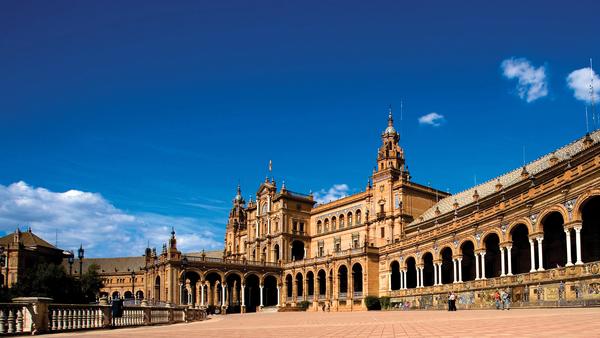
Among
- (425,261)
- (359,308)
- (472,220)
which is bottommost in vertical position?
(359,308)

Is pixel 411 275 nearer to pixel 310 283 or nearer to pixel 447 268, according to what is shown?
pixel 447 268

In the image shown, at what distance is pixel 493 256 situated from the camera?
5256cm

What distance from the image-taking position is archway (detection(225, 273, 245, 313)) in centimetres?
8019

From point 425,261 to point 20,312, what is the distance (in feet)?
163

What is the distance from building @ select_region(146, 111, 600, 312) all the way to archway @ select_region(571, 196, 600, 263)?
2.8 inches

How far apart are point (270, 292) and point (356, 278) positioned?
2248 cm

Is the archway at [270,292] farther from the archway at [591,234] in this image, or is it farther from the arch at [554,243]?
the archway at [591,234]

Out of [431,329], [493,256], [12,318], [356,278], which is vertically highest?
[493,256]

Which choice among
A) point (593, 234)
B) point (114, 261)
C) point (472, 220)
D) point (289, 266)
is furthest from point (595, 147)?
point (114, 261)

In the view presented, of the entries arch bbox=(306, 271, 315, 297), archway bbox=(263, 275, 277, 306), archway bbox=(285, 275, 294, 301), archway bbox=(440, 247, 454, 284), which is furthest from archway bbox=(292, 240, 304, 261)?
archway bbox=(440, 247, 454, 284)

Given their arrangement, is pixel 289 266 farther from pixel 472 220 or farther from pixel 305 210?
pixel 472 220

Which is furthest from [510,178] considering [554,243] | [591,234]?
[591,234]

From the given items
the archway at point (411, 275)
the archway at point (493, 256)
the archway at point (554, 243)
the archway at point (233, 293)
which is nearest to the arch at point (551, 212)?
the archway at point (554, 243)

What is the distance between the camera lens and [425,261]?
62938 mm
